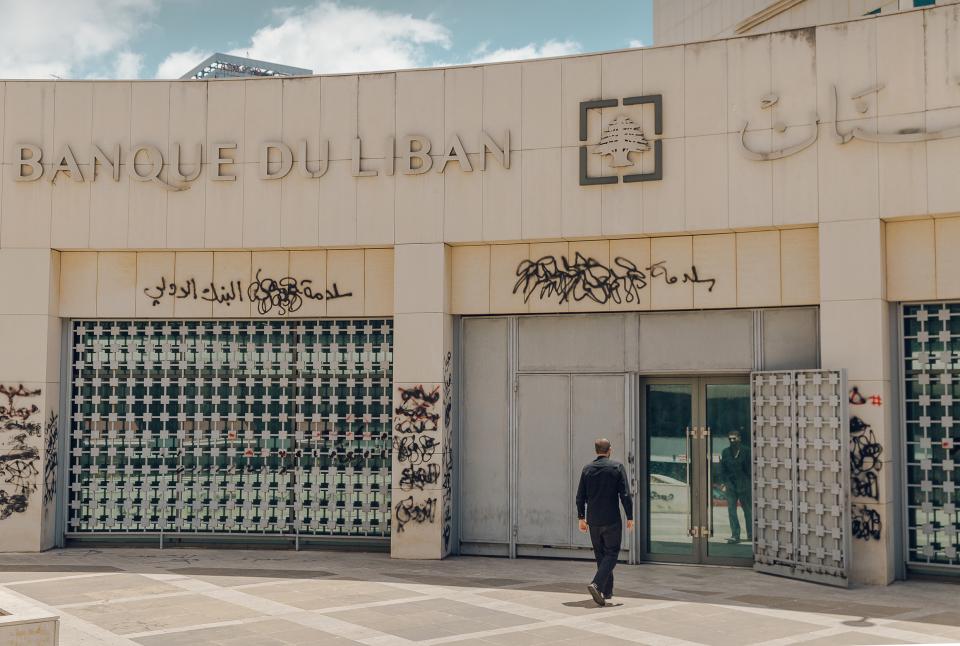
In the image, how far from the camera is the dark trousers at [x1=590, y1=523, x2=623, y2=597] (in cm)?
974

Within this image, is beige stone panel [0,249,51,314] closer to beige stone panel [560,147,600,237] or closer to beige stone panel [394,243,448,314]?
beige stone panel [394,243,448,314]

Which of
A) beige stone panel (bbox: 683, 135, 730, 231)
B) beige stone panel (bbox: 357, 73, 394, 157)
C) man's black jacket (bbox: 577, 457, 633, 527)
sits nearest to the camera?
man's black jacket (bbox: 577, 457, 633, 527)

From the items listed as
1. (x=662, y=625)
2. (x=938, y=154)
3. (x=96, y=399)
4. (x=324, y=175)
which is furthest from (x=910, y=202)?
(x=96, y=399)

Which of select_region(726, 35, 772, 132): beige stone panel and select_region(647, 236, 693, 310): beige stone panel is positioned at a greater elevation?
select_region(726, 35, 772, 132): beige stone panel

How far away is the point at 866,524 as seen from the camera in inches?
434

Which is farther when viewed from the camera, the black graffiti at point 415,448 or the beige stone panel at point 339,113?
the beige stone panel at point 339,113

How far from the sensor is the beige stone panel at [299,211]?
13078 mm

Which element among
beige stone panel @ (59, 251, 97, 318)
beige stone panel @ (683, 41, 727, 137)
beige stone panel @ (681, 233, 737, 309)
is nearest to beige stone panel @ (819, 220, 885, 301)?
beige stone panel @ (681, 233, 737, 309)

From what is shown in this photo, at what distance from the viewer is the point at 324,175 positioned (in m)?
13.1

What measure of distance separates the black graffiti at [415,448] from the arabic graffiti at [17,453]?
461cm

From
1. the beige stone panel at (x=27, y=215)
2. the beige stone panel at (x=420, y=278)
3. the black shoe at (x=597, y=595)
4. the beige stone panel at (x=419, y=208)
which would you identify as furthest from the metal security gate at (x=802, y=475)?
the beige stone panel at (x=27, y=215)

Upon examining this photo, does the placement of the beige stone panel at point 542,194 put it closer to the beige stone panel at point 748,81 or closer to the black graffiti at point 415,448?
the beige stone panel at point 748,81

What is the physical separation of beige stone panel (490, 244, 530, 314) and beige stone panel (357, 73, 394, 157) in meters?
1.88

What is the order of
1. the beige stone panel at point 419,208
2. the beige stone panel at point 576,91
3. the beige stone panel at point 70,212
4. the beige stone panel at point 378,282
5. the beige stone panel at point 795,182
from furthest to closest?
1. the beige stone panel at point 70,212
2. the beige stone panel at point 378,282
3. the beige stone panel at point 419,208
4. the beige stone panel at point 576,91
5. the beige stone panel at point 795,182
